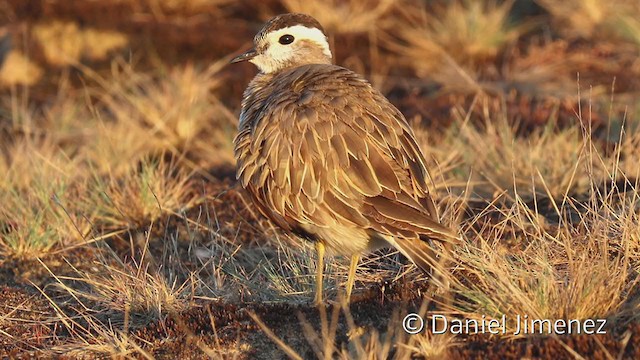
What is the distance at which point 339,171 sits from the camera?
16.2ft

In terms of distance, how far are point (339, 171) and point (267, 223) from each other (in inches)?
75.1

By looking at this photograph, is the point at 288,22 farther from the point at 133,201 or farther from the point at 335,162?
the point at 133,201

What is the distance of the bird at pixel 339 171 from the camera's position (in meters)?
4.79

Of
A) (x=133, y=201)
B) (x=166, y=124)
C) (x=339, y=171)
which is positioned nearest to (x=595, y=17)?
(x=166, y=124)

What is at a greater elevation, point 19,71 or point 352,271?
point 352,271

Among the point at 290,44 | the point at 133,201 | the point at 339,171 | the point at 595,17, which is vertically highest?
the point at 290,44

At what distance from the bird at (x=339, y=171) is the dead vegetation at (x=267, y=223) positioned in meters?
0.35

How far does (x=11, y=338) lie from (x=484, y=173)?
3.60 metres

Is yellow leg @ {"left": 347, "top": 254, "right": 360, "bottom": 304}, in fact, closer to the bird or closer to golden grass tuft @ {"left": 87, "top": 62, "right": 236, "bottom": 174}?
the bird

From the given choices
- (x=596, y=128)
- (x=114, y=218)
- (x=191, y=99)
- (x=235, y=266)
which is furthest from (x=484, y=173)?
(x=191, y=99)

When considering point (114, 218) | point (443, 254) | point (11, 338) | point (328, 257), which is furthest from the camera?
point (114, 218)

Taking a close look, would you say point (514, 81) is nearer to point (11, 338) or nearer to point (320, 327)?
point (320, 327)

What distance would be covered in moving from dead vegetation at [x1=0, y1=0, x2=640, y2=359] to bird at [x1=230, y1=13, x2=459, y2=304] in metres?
0.35

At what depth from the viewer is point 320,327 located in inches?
195
